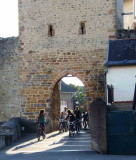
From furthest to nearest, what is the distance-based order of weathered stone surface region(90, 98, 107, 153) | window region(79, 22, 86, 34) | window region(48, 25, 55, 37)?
window region(48, 25, 55, 37), window region(79, 22, 86, 34), weathered stone surface region(90, 98, 107, 153)

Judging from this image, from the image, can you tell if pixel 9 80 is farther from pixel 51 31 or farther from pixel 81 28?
pixel 81 28

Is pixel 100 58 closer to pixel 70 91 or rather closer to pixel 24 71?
pixel 24 71

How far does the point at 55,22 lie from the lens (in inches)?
814

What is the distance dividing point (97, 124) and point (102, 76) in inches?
295

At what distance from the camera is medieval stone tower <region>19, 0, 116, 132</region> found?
20016mm

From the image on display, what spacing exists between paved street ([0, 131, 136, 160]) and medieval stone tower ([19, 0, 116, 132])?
11.7ft

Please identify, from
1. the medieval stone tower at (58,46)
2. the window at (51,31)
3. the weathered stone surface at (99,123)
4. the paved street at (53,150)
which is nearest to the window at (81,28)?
the medieval stone tower at (58,46)

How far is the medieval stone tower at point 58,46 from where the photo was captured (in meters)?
20.0

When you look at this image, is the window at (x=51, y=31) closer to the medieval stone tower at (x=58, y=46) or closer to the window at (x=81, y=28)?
the medieval stone tower at (x=58, y=46)

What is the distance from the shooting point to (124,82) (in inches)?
692

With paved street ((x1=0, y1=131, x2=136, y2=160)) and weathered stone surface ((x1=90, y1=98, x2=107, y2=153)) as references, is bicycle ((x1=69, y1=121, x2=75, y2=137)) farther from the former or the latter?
weathered stone surface ((x1=90, y1=98, x2=107, y2=153))

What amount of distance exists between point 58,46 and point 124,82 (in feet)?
14.7

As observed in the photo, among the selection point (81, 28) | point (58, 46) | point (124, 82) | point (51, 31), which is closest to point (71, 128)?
point (124, 82)

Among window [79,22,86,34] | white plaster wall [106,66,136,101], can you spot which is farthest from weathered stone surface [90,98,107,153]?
window [79,22,86,34]
